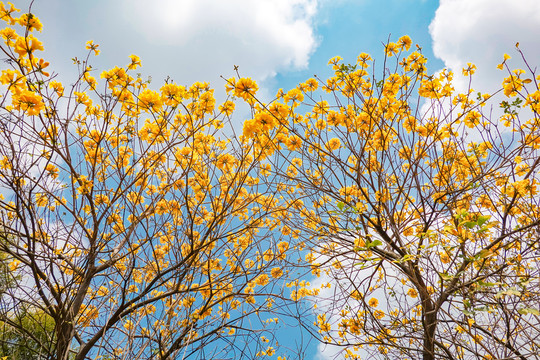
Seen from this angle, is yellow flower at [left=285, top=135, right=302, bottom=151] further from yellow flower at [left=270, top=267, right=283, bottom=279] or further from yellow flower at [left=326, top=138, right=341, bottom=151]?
yellow flower at [left=270, top=267, right=283, bottom=279]

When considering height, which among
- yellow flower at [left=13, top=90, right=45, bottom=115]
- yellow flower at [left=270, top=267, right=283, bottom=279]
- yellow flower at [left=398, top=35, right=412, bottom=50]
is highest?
yellow flower at [left=398, top=35, right=412, bottom=50]

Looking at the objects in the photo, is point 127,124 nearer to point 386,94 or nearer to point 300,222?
point 300,222

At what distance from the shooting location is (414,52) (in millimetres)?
2953

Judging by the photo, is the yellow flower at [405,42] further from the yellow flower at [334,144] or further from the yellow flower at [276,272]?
the yellow flower at [276,272]

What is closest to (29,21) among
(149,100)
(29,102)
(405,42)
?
(29,102)

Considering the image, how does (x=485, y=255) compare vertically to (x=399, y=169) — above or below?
below

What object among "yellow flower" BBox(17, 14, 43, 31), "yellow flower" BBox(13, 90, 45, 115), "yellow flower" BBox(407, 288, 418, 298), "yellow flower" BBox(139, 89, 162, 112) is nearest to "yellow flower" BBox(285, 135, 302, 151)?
"yellow flower" BBox(139, 89, 162, 112)

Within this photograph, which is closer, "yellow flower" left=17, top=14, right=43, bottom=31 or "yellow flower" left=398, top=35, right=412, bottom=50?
"yellow flower" left=17, top=14, right=43, bottom=31

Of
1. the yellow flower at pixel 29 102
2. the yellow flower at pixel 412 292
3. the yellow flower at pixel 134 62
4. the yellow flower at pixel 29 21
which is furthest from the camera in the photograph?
the yellow flower at pixel 412 292

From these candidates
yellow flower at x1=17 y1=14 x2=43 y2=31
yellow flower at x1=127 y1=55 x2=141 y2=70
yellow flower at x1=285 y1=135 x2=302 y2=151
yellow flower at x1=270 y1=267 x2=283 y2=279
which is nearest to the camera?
yellow flower at x1=17 y1=14 x2=43 y2=31

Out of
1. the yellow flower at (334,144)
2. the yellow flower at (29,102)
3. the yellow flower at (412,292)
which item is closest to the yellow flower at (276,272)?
the yellow flower at (334,144)

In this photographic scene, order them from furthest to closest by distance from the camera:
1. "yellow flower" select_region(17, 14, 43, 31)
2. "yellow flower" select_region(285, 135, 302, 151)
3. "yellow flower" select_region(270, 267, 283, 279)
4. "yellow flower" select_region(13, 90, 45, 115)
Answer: "yellow flower" select_region(270, 267, 283, 279) → "yellow flower" select_region(285, 135, 302, 151) → "yellow flower" select_region(17, 14, 43, 31) → "yellow flower" select_region(13, 90, 45, 115)

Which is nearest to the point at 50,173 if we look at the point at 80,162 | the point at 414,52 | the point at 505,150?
the point at 80,162

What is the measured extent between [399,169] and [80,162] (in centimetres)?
290
